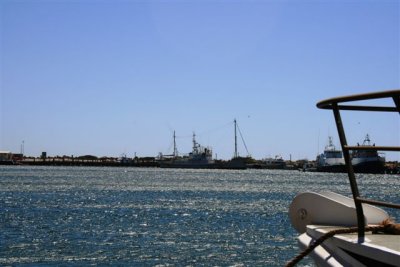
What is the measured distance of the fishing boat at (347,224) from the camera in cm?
479

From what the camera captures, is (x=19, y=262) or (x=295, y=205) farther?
(x=19, y=262)

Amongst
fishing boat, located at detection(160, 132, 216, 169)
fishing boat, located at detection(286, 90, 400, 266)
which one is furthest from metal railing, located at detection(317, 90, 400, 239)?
fishing boat, located at detection(160, 132, 216, 169)

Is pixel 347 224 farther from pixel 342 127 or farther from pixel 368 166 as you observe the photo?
pixel 368 166

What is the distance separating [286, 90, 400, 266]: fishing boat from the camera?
15.7 ft

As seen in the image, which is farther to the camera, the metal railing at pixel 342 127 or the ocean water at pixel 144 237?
the ocean water at pixel 144 237

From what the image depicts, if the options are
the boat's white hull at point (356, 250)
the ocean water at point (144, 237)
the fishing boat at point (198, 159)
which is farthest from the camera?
the fishing boat at point (198, 159)

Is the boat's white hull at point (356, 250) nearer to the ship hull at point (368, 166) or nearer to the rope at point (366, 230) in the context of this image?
the rope at point (366, 230)

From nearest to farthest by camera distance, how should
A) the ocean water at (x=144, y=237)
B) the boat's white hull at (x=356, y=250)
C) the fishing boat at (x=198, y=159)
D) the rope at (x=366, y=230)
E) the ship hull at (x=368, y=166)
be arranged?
the boat's white hull at (x=356, y=250) < the rope at (x=366, y=230) < the ocean water at (x=144, y=237) < the ship hull at (x=368, y=166) < the fishing boat at (x=198, y=159)

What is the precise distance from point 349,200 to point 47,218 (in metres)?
31.8

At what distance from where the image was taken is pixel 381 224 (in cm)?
582

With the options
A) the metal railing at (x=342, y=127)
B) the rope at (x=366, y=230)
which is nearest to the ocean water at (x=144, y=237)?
the rope at (x=366, y=230)

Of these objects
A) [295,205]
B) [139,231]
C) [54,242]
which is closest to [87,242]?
[54,242]

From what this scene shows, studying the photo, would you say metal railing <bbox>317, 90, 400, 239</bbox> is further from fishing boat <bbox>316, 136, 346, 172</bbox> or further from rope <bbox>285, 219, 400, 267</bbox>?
fishing boat <bbox>316, 136, 346, 172</bbox>

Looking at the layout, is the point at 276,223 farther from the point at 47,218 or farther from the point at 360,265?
the point at 360,265
